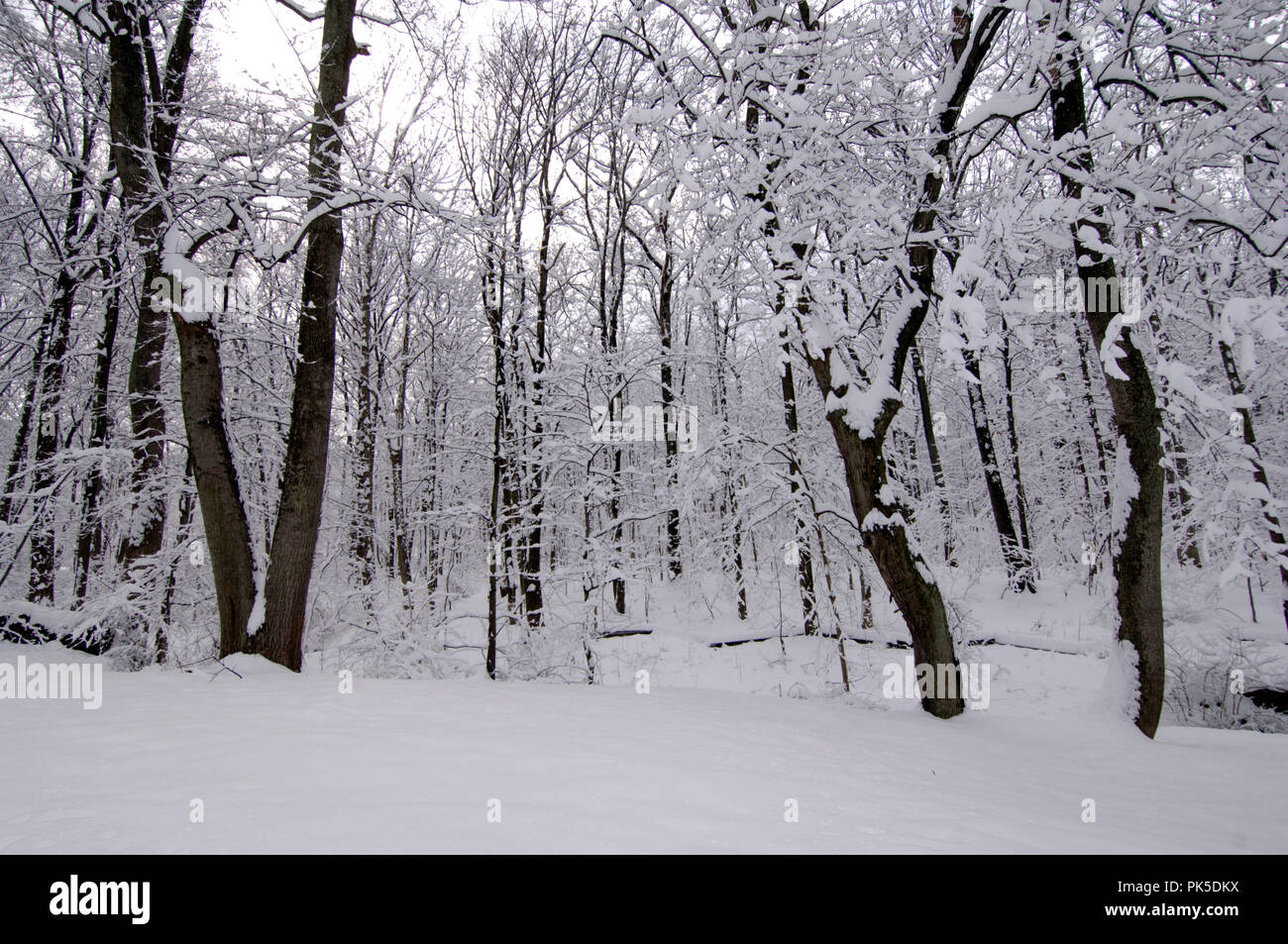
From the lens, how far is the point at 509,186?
9.62 metres

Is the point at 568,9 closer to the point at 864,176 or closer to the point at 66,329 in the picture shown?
the point at 864,176

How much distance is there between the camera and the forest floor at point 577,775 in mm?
2004

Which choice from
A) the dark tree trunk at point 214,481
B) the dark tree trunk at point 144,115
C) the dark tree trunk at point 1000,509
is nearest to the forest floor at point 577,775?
the dark tree trunk at point 214,481

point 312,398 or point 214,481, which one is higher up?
point 312,398

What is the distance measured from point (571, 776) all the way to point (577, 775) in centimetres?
3

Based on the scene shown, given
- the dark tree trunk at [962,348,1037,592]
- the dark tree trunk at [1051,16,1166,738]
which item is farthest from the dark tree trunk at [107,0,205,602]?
the dark tree trunk at [962,348,1037,592]

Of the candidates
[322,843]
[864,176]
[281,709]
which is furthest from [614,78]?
[322,843]

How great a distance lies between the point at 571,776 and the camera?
2650 mm

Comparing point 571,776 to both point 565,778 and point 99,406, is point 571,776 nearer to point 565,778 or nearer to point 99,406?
point 565,778

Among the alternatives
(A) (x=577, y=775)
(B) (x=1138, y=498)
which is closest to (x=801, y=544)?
(B) (x=1138, y=498)
